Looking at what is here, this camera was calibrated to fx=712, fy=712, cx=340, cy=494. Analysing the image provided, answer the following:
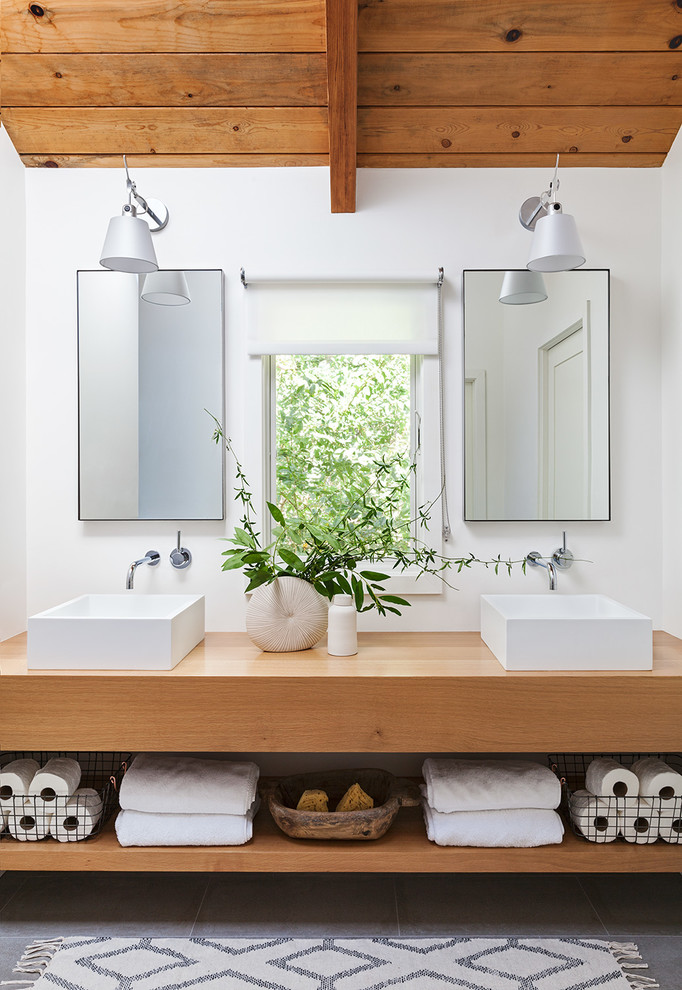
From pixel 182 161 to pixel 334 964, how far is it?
2390mm

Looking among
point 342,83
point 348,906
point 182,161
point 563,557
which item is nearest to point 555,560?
point 563,557

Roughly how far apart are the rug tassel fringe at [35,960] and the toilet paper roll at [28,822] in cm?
25

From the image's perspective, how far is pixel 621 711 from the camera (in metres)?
1.82

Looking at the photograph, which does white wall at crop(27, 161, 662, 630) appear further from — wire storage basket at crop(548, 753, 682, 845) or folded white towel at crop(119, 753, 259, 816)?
wire storage basket at crop(548, 753, 682, 845)

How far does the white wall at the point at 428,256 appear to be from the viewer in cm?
237

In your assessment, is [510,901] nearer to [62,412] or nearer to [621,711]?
[621,711]

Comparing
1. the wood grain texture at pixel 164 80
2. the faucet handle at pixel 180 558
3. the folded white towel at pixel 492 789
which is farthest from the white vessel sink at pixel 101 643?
the wood grain texture at pixel 164 80

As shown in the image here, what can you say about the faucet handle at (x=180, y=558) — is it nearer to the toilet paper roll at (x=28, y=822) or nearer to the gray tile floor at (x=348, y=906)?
A: the toilet paper roll at (x=28, y=822)

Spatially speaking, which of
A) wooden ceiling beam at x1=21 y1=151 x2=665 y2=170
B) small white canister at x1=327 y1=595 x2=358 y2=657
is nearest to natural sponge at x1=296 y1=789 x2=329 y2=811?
small white canister at x1=327 y1=595 x2=358 y2=657

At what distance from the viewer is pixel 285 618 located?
2074 millimetres

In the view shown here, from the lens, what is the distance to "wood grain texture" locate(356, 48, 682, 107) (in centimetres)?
208

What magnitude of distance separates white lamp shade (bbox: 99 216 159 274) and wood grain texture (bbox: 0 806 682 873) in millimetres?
1610

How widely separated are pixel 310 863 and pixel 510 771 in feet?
1.97

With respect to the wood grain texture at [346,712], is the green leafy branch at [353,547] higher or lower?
higher
